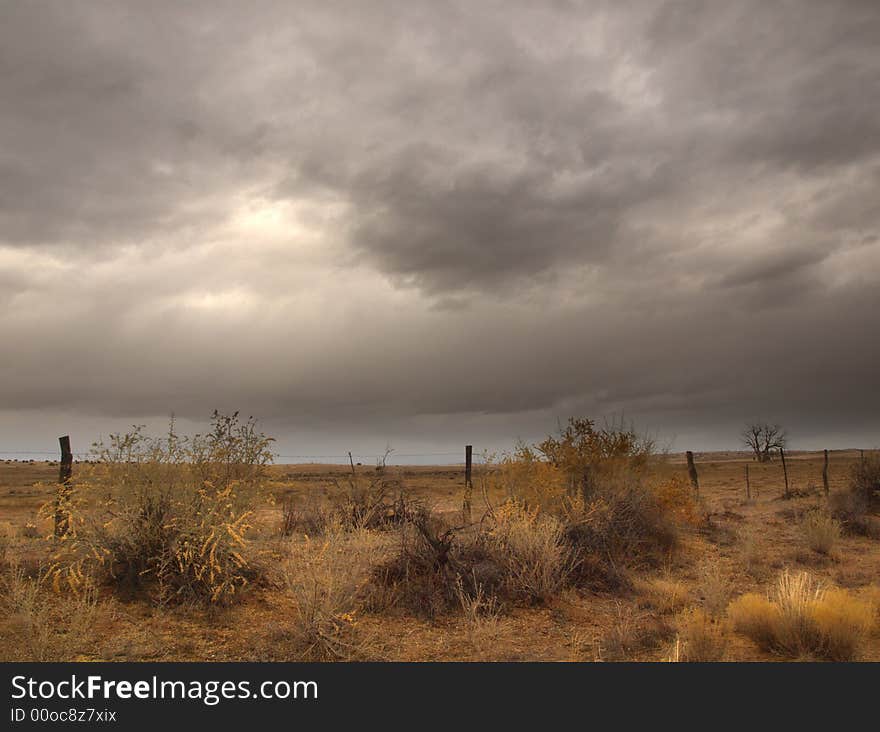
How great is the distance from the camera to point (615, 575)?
1303 cm

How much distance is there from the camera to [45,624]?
8.31 metres

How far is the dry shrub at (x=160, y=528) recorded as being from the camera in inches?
399

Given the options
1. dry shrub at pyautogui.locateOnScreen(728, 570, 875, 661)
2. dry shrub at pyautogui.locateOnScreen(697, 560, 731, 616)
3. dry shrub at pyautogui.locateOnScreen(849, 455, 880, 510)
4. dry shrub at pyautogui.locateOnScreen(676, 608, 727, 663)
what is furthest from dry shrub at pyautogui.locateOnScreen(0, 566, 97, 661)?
dry shrub at pyautogui.locateOnScreen(849, 455, 880, 510)

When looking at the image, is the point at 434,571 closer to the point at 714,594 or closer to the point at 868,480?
the point at 714,594

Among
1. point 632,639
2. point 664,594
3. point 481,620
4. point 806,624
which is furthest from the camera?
point 664,594

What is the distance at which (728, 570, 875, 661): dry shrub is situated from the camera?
8656 millimetres

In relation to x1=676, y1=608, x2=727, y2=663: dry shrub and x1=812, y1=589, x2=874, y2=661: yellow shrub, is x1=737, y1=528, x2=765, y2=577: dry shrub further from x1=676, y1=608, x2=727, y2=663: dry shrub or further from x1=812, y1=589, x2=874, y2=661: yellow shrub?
x1=676, y1=608, x2=727, y2=663: dry shrub

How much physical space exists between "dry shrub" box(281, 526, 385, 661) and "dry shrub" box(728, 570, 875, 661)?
5.52 m

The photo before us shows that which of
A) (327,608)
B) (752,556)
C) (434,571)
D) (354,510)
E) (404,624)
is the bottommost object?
(752,556)

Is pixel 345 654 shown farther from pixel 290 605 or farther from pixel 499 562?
pixel 499 562

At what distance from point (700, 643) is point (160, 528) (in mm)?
8026

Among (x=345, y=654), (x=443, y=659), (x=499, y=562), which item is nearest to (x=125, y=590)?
(x=345, y=654)

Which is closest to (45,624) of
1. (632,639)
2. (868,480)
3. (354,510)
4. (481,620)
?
(481,620)

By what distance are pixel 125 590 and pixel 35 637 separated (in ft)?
6.44
